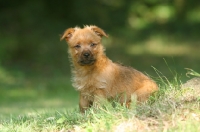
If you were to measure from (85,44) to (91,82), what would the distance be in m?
0.61

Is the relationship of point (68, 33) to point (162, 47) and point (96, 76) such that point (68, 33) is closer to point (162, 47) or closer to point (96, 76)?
point (96, 76)

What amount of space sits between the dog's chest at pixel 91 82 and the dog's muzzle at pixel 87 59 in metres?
0.22

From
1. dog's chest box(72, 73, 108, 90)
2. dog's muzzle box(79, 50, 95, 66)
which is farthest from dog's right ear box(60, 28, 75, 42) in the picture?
dog's chest box(72, 73, 108, 90)

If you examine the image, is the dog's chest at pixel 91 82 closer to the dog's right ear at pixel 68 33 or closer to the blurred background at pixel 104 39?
the dog's right ear at pixel 68 33

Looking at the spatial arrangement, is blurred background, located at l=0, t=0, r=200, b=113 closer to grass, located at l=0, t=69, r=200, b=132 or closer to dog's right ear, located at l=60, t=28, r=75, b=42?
dog's right ear, located at l=60, t=28, r=75, b=42

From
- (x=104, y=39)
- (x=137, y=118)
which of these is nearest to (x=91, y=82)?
(x=137, y=118)

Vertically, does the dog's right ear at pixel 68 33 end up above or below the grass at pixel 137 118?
above

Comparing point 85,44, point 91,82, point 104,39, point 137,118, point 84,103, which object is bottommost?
point 137,118

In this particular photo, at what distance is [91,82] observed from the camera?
Answer: 8609mm

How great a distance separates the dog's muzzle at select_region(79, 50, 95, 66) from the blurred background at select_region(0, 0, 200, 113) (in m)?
8.85

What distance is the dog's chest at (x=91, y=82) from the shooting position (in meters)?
8.56

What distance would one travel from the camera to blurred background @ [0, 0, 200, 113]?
19.5 meters

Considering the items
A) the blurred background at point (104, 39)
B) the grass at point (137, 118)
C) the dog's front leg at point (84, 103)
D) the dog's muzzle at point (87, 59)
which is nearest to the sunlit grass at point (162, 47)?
the blurred background at point (104, 39)

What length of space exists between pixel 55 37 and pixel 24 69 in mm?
2584
